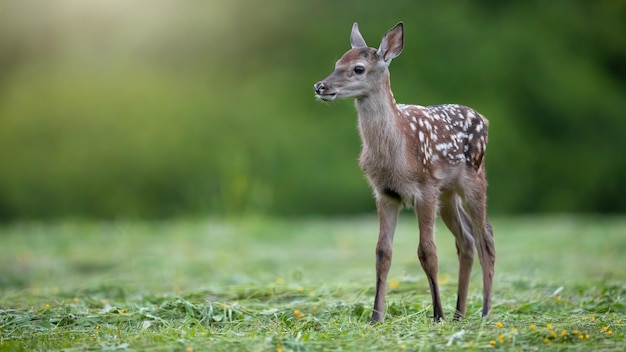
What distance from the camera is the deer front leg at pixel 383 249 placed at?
6.48 meters

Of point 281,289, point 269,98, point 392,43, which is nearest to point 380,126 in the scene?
point 392,43

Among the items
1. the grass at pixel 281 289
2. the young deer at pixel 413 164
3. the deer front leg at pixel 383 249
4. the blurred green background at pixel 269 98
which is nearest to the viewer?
the grass at pixel 281 289

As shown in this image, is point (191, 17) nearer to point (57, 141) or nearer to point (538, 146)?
point (57, 141)

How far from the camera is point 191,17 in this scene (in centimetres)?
1750

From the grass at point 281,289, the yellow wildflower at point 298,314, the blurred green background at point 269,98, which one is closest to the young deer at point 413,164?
the grass at point 281,289

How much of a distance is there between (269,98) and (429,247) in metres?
11.2

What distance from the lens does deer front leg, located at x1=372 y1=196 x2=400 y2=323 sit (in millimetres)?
6477

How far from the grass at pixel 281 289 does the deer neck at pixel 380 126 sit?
42.0 inches

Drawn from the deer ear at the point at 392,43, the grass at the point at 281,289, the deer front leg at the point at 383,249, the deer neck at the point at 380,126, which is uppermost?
the deer ear at the point at 392,43

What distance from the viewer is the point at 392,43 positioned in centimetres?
685

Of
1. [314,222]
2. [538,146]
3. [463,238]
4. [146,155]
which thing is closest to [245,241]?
[314,222]

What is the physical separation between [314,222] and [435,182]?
884 centimetres

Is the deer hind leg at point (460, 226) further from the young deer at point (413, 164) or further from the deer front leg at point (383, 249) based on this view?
the deer front leg at point (383, 249)

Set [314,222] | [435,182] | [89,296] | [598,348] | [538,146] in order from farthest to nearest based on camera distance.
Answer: [538,146] → [314,222] → [89,296] → [435,182] → [598,348]
